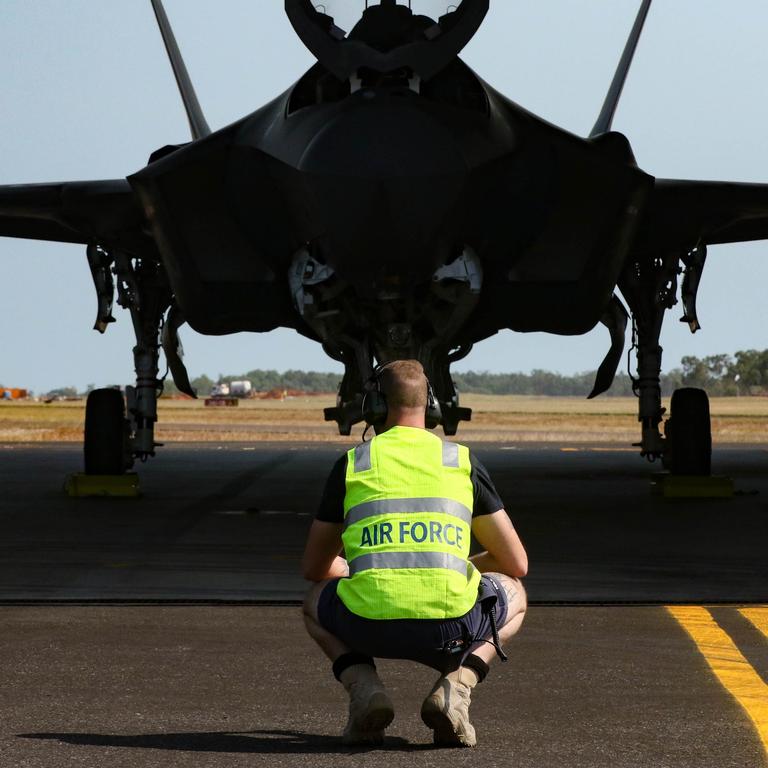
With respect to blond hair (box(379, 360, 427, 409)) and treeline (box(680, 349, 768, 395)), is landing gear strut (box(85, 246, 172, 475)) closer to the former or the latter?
blond hair (box(379, 360, 427, 409))

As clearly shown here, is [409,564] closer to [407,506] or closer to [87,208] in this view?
[407,506]

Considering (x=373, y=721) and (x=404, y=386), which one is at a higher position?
(x=404, y=386)

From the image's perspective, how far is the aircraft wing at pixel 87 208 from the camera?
1314 cm

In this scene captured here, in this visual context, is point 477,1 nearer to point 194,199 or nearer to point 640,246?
point 194,199

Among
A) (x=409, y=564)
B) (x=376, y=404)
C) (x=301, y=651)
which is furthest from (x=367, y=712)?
(x=376, y=404)

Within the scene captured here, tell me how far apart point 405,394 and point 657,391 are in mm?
10919

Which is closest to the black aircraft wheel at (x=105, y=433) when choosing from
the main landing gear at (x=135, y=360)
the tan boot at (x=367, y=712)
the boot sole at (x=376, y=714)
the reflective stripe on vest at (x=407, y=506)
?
the main landing gear at (x=135, y=360)

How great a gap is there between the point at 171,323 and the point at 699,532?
584 cm

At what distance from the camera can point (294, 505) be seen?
14.8 meters

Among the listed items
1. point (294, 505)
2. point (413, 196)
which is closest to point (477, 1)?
point (413, 196)

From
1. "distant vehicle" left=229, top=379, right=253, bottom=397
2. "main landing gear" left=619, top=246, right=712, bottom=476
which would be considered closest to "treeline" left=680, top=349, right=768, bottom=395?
"distant vehicle" left=229, top=379, right=253, bottom=397

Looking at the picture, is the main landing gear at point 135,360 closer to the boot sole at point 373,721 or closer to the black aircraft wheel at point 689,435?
the black aircraft wheel at point 689,435

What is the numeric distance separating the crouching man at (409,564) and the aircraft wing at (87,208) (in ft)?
28.6

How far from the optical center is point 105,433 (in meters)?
15.0
